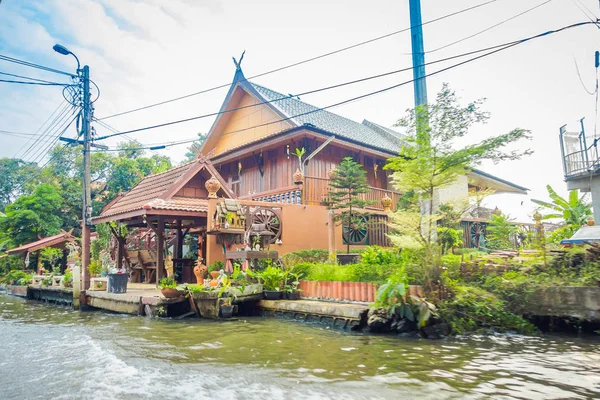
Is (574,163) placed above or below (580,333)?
above

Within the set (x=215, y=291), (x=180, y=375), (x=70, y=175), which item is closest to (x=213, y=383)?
(x=180, y=375)

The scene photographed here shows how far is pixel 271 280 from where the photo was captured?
9.36 m

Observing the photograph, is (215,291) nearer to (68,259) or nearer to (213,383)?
(213,383)

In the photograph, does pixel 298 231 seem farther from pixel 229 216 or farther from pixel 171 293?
pixel 171 293

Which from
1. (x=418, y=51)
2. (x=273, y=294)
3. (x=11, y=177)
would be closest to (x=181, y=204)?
(x=273, y=294)

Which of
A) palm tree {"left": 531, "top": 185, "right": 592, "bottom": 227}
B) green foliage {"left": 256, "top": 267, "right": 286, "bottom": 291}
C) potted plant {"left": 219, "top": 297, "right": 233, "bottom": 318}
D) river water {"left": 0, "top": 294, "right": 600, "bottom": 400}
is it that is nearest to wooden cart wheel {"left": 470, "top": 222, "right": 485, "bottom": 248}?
palm tree {"left": 531, "top": 185, "right": 592, "bottom": 227}

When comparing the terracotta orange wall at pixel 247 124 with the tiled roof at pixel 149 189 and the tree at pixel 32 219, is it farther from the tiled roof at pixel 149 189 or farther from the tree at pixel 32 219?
the tree at pixel 32 219

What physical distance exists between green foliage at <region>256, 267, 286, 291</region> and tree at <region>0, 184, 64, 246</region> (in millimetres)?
18921

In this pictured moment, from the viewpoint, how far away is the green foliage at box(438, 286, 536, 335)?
6617 mm

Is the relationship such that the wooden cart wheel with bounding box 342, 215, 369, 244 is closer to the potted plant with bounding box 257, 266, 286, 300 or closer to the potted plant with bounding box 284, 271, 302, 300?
the potted plant with bounding box 284, 271, 302, 300

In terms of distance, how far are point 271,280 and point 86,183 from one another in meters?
6.95

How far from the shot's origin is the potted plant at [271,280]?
923cm

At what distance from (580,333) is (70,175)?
31.7 meters

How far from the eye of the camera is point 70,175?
29.4 meters
